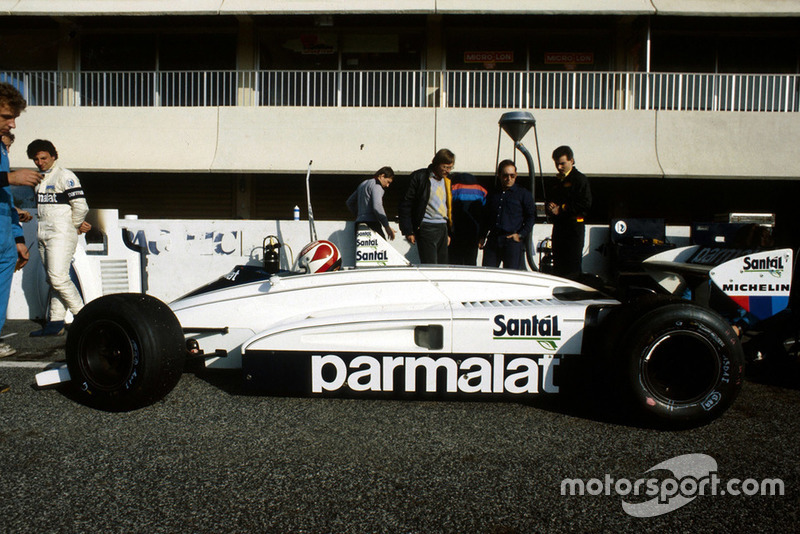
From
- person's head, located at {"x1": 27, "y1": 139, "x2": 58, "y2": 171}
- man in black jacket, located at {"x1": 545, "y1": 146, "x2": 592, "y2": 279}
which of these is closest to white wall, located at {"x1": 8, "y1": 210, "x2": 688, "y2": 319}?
person's head, located at {"x1": 27, "y1": 139, "x2": 58, "y2": 171}

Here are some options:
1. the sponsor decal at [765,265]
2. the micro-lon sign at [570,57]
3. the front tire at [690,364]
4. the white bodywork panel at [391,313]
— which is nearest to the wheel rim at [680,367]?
the front tire at [690,364]

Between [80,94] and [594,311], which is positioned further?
[80,94]

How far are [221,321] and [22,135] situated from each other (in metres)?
11.5

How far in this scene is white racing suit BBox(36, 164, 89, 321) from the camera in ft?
16.7

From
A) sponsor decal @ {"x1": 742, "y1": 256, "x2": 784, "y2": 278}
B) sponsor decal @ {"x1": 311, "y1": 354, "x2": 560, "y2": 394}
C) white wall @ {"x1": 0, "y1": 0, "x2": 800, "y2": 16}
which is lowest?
sponsor decal @ {"x1": 311, "y1": 354, "x2": 560, "y2": 394}

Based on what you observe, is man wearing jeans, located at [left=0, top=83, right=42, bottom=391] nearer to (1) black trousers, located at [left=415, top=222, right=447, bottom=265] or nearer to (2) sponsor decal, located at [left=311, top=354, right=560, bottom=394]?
(2) sponsor decal, located at [left=311, top=354, right=560, bottom=394]

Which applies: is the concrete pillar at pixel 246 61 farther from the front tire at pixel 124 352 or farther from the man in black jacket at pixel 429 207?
the front tire at pixel 124 352

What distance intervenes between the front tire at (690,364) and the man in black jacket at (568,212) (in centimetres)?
233

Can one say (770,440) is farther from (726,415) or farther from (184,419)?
(184,419)

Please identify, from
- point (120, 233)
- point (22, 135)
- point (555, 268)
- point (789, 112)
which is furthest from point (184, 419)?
point (789, 112)

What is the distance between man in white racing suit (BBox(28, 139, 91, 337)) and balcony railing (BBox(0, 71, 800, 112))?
7.07 meters

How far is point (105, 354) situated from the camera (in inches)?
114

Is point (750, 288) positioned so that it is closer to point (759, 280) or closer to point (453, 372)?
point (759, 280)

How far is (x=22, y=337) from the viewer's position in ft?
16.2
